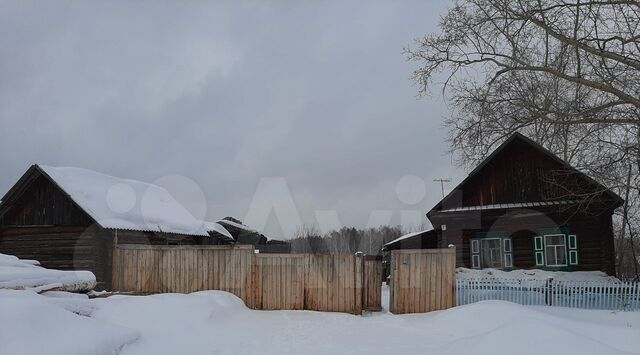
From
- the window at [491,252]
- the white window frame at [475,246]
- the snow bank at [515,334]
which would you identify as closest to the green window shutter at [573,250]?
the window at [491,252]

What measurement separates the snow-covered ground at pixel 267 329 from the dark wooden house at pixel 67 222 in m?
9.24

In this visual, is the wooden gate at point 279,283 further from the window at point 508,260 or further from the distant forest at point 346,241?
the distant forest at point 346,241

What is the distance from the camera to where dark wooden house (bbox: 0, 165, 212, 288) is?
70.1ft

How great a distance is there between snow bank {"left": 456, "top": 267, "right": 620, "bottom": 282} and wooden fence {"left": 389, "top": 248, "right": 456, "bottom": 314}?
5527 mm

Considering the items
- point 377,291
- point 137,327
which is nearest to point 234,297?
point 377,291

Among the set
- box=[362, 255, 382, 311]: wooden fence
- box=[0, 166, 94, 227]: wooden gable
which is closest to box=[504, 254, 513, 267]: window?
box=[362, 255, 382, 311]: wooden fence

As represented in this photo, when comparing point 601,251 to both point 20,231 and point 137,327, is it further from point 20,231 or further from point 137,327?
point 20,231

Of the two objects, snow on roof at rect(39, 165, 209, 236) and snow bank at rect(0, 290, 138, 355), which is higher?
snow on roof at rect(39, 165, 209, 236)

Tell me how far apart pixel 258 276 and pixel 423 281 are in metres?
4.88

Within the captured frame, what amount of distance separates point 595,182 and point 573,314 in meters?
7.17

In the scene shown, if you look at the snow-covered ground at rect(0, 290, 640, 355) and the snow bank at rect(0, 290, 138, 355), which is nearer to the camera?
the snow bank at rect(0, 290, 138, 355)

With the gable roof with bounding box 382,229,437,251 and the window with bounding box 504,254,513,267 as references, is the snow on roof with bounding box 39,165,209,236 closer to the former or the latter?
the gable roof with bounding box 382,229,437,251

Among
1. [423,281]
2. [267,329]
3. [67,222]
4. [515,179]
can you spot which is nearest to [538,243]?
[515,179]

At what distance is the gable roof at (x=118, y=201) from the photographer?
2158 cm
